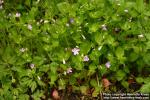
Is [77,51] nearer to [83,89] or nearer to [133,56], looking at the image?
[83,89]

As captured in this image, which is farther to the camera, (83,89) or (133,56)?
(83,89)

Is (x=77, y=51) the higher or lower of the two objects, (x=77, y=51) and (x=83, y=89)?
the higher

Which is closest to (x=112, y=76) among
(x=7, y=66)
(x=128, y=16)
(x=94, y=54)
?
(x=94, y=54)

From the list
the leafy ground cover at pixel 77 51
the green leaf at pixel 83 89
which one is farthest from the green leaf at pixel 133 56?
the green leaf at pixel 83 89

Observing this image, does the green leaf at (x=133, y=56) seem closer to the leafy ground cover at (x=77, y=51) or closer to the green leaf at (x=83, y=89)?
the leafy ground cover at (x=77, y=51)

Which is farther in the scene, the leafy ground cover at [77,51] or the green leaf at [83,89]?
the green leaf at [83,89]

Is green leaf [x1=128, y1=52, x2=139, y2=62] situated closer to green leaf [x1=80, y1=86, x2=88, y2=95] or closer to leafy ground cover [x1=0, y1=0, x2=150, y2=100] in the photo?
leafy ground cover [x1=0, y1=0, x2=150, y2=100]

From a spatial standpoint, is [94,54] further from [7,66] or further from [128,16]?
[7,66]

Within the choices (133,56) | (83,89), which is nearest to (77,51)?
(83,89)
